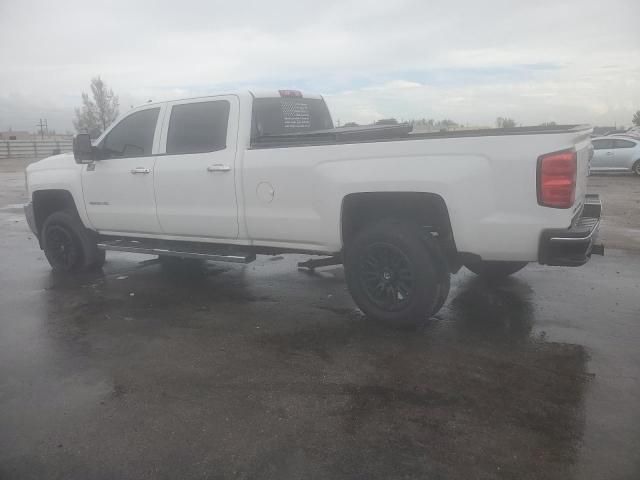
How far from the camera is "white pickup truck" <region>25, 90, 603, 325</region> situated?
12.9 ft

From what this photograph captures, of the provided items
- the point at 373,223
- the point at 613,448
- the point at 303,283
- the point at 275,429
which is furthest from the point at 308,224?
the point at 613,448

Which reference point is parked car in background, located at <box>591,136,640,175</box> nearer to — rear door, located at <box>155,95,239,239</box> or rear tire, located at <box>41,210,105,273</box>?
rear door, located at <box>155,95,239,239</box>

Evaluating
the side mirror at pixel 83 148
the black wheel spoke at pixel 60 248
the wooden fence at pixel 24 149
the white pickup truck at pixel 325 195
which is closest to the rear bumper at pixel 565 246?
the white pickup truck at pixel 325 195

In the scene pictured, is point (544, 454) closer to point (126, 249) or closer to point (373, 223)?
point (373, 223)

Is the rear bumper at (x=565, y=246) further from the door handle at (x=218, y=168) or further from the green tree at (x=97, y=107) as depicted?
the green tree at (x=97, y=107)

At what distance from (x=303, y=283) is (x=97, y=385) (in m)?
2.94

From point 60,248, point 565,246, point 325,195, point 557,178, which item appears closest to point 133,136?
point 60,248

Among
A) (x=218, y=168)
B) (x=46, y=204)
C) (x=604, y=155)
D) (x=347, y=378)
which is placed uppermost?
(x=218, y=168)

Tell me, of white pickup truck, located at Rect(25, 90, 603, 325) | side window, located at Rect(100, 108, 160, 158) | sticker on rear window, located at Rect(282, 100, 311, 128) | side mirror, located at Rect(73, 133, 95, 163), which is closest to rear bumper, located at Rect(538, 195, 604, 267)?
white pickup truck, located at Rect(25, 90, 603, 325)

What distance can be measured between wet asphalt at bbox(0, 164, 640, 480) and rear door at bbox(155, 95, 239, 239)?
0.84 metres

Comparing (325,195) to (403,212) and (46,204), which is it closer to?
(403,212)

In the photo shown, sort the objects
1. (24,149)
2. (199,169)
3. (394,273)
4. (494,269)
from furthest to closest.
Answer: (24,149) → (494,269) → (199,169) → (394,273)

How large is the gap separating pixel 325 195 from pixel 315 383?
166cm

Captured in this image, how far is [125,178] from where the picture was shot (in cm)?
614
